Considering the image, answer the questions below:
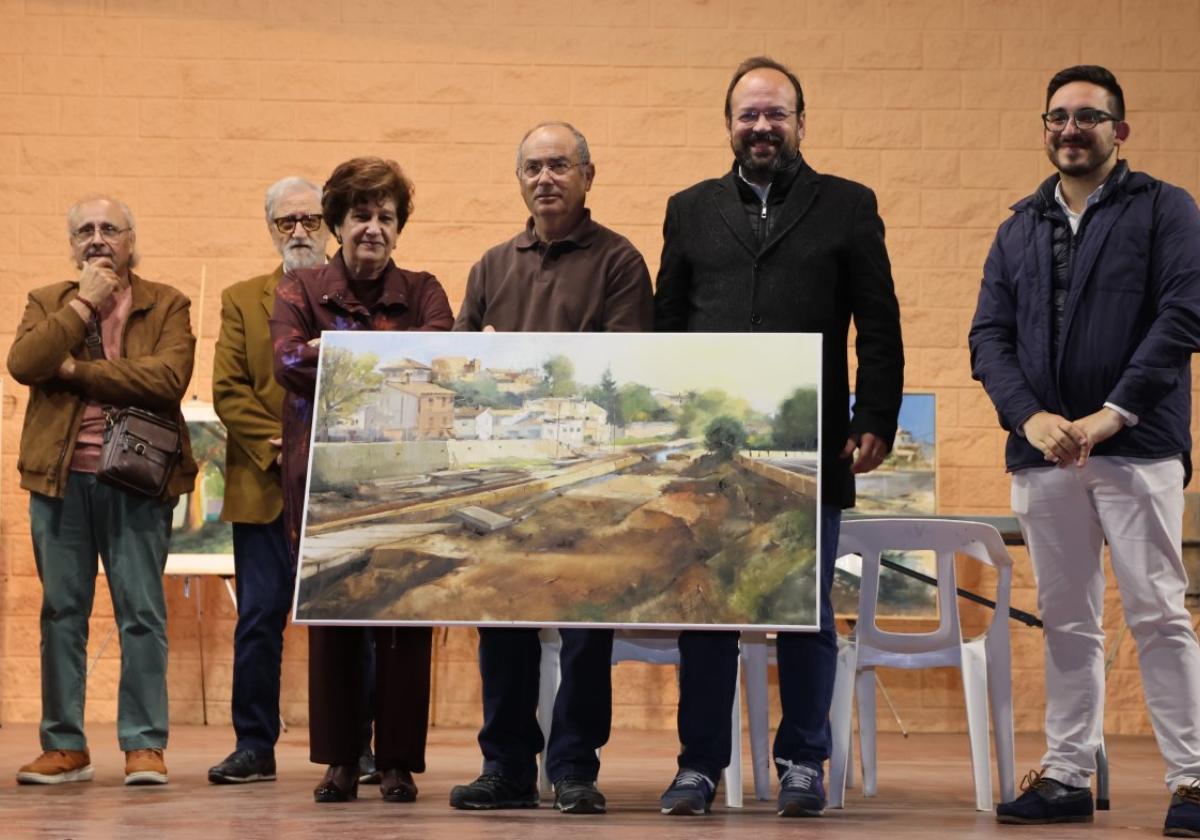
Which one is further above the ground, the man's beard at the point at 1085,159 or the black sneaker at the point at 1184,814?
the man's beard at the point at 1085,159

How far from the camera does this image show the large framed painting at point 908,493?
668 cm

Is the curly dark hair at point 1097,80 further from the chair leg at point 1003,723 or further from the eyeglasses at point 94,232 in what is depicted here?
the eyeglasses at point 94,232

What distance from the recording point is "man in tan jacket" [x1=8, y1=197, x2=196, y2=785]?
435 cm

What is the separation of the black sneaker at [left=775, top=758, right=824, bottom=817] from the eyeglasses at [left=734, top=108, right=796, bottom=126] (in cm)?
A: 138

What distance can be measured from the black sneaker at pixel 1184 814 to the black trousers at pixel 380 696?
1568mm

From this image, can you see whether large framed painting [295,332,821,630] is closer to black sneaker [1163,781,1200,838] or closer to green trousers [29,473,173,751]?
black sneaker [1163,781,1200,838]

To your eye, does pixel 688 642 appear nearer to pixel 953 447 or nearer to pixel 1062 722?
pixel 1062 722

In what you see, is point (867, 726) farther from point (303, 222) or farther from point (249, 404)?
point (303, 222)


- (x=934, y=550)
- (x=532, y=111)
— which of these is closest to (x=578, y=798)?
(x=934, y=550)

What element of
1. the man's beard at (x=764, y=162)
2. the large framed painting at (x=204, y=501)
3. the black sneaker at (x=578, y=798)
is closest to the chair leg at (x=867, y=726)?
the black sneaker at (x=578, y=798)

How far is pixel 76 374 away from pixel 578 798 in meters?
1.70

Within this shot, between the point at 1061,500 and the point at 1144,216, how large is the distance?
24.7 inches

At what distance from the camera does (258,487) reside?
14.7 feet

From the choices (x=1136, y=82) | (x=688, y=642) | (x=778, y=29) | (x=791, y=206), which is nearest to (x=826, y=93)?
(x=778, y=29)
